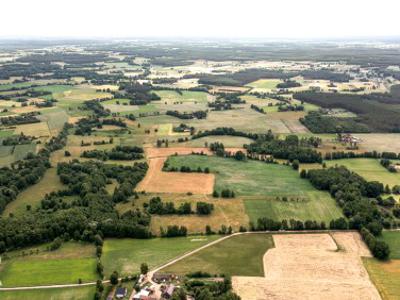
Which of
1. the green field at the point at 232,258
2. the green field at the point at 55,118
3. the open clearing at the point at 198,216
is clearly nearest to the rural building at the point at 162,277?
the green field at the point at 232,258

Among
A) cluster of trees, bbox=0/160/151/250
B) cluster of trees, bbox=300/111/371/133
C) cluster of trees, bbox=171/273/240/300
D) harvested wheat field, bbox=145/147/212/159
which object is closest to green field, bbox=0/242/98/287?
cluster of trees, bbox=0/160/151/250

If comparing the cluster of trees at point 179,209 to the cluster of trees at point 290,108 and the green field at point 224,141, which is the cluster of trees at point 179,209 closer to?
the green field at point 224,141

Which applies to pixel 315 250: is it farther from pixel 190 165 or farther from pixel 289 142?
pixel 289 142

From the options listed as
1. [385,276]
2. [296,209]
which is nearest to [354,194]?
[296,209]

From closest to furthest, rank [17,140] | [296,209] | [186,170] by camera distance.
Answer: [296,209], [186,170], [17,140]

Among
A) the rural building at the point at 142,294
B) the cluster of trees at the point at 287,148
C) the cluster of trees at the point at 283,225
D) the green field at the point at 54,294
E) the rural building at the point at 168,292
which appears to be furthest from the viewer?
the cluster of trees at the point at 287,148

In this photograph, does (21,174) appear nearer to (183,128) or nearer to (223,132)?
(183,128)

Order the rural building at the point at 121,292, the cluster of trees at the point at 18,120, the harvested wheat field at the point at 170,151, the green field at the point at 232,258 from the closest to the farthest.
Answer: the rural building at the point at 121,292 < the green field at the point at 232,258 < the harvested wheat field at the point at 170,151 < the cluster of trees at the point at 18,120
